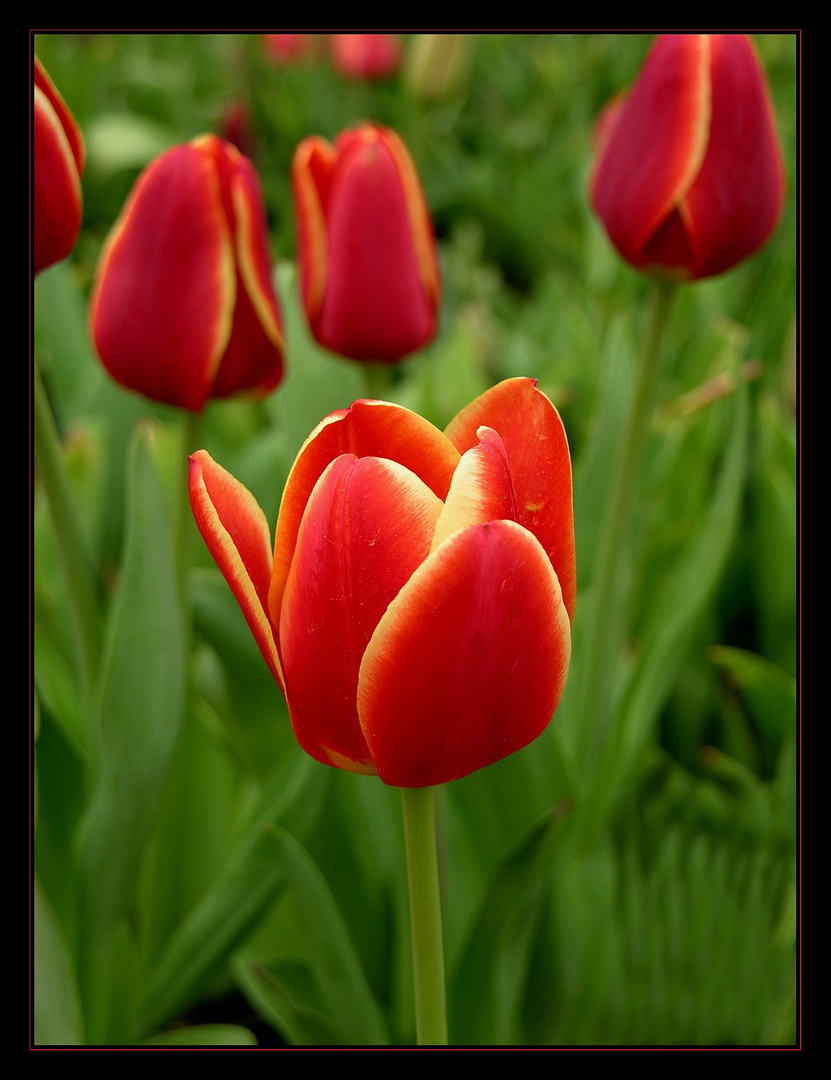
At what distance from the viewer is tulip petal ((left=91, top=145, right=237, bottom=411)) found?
2.04 ft

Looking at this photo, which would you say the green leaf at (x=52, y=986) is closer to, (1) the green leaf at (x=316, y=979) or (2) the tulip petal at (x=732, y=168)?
(1) the green leaf at (x=316, y=979)

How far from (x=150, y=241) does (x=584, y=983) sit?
1.96 ft

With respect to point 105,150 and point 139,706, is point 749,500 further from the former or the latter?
point 105,150

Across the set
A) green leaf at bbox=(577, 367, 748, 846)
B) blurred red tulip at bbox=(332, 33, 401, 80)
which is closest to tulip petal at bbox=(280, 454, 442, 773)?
green leaf at bbox=(577, 367, 748, 846)

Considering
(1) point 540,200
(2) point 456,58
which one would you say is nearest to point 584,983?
(2) point 456,58

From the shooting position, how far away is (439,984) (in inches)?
16.8

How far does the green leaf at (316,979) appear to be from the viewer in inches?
21.9

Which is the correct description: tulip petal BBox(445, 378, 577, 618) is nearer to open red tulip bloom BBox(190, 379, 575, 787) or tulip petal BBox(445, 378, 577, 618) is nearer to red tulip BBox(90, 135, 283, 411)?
open red tulip bloom BBox(190, 379, 575, 787)

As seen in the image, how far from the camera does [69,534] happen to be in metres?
0.61

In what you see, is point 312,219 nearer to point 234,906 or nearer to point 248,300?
point 248,300

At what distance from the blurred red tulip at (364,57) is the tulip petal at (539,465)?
226cm

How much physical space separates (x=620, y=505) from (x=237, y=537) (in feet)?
1.30

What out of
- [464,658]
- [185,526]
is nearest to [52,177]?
[185,526]

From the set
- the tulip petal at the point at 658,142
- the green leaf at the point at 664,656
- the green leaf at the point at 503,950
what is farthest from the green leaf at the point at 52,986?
the tulip petal at the point at 658,142
